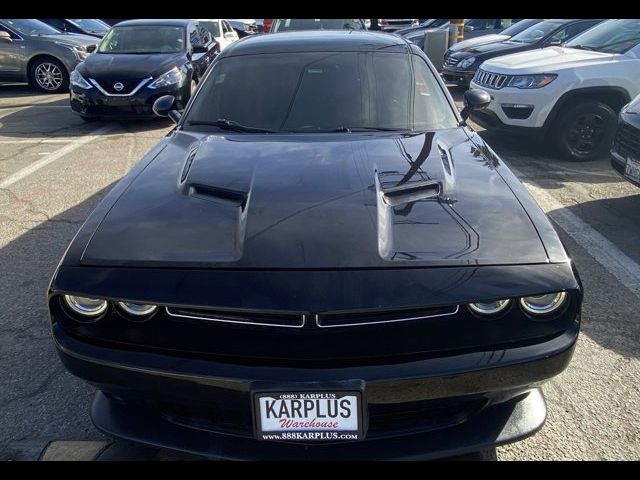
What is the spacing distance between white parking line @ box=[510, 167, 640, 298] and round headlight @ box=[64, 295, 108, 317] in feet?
10.5

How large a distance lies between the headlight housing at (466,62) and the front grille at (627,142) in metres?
5.29

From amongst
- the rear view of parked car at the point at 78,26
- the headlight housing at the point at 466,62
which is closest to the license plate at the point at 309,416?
the headlight housing at the point at 466,62

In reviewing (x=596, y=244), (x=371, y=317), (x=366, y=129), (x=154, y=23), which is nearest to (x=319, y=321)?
(x=371, y=317)

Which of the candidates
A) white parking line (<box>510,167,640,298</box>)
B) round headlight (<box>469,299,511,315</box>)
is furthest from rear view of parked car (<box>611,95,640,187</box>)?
round headlight (<box>469,299,511,315</box>)

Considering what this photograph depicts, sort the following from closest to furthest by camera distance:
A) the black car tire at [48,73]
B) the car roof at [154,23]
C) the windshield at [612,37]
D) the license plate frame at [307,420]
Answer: the license plate frame at [307,420] < the windshield at [612,37] < the car roof at [154,23] < the black car tire at [48,73]

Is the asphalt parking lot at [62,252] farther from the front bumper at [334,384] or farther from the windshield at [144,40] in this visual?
the windshield at [144,40]

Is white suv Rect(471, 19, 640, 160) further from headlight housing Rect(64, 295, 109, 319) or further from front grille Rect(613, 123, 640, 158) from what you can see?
headlight housing Rect(64, 295, 109, 319)

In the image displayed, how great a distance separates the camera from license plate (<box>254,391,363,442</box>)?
5.70 ft

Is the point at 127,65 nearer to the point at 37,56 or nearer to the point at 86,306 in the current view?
the point at 37,56

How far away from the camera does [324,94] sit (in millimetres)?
3215

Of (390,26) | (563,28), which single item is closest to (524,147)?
(563,28)

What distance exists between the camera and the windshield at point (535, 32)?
9219 millimetres

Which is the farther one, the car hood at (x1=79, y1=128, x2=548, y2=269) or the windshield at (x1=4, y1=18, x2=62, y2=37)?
the windshield at (x1=4, y1=18, x2=62, y2=37)
